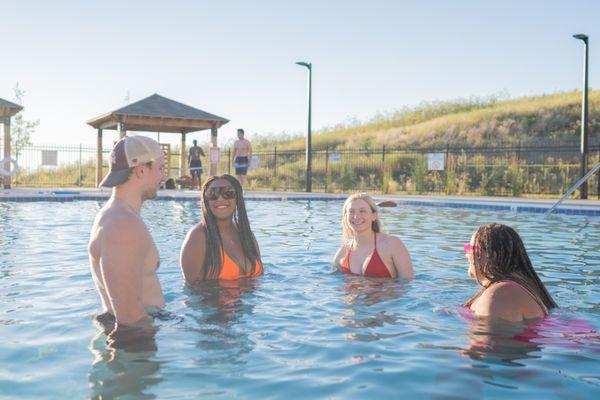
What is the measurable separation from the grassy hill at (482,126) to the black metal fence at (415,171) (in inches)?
144

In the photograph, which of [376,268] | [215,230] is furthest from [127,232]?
[376,268]

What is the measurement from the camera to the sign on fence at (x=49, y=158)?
71.3 ft

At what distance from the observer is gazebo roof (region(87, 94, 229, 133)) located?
864 inches

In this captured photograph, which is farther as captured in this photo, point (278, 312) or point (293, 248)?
point (293, 248)

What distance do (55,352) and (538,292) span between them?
303 centimetres

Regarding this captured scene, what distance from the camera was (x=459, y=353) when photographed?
11.5 ft

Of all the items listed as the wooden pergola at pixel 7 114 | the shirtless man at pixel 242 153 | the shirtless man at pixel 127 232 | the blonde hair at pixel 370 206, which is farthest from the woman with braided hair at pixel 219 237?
the wooden pergola at pixel 7 114

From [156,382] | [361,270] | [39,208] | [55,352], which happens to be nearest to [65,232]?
[39,208]

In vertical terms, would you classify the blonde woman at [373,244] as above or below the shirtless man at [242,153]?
below

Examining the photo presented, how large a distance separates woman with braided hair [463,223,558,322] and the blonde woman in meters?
1.69

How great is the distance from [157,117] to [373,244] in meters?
18.0

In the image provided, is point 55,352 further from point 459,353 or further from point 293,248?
point 293,248

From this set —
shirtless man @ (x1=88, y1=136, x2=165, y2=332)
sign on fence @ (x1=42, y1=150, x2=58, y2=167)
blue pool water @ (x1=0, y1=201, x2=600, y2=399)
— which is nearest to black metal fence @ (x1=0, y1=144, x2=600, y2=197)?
sign on fence @ (x1=42, y1=150, x2=58, y2=167)

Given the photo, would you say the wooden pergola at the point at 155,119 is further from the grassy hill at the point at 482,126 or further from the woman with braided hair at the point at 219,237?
the woman with braided hair at the point at 219,237
